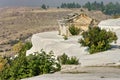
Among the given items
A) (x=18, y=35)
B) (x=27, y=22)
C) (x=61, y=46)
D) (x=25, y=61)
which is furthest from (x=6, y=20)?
(x=25, y=61)

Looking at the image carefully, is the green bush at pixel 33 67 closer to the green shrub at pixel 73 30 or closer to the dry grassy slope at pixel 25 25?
the green shrub at pixel 73 30

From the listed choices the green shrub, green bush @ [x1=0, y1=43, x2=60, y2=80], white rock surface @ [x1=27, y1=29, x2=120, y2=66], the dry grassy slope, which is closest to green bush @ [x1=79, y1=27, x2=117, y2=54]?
white rock surface @ [x1=27, y1=29, x2=120, y2=66]

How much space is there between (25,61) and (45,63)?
172 centimetres

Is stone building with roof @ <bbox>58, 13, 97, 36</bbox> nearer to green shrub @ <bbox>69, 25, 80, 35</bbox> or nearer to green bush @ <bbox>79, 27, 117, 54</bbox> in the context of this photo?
green shrub @ <bbox>69, 25, 80, 35</bbox>

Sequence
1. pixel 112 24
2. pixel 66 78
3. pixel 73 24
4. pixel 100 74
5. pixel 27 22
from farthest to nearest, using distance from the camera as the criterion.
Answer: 1. pixel 27 22
2. pixel 73 24
3. pixel 112 24
4. pixel 100 74
5. pixel 66 78

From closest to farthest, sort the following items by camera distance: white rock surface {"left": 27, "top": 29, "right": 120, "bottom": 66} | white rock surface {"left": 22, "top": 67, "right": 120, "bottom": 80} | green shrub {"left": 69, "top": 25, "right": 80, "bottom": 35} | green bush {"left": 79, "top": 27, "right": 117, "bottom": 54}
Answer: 1. white rock surface {"left": 22, "top": 67, "right": 120, "bottom": 80}
2. white rock surface {"left": 27, "top": 29, "right": 120, "bottom": 66}
3. green bush {"left": 79, "top": 27, "right": 117, "bottom": 54}
4. green shrub {"left": 69, "top": 25, "right": 80, "bottom": 35}

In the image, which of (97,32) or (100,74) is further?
(97,32)

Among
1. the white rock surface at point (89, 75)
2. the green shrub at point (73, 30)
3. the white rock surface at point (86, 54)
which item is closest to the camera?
the white rock surface at point (89, 75)

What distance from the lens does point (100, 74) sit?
2191 cm

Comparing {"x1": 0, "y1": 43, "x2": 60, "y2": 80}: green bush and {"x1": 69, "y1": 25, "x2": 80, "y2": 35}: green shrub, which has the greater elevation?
{"x1": 69, "y1": 25, "x2": 80, "y2": 35}: green shrub

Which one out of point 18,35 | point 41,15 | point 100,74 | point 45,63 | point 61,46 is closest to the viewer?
point 100,74

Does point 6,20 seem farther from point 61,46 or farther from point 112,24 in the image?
point 61,46

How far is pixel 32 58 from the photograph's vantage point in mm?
27109

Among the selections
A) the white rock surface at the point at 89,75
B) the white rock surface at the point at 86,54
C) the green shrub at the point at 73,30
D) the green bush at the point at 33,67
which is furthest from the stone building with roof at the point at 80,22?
the white rock surface at the point at 89,75
